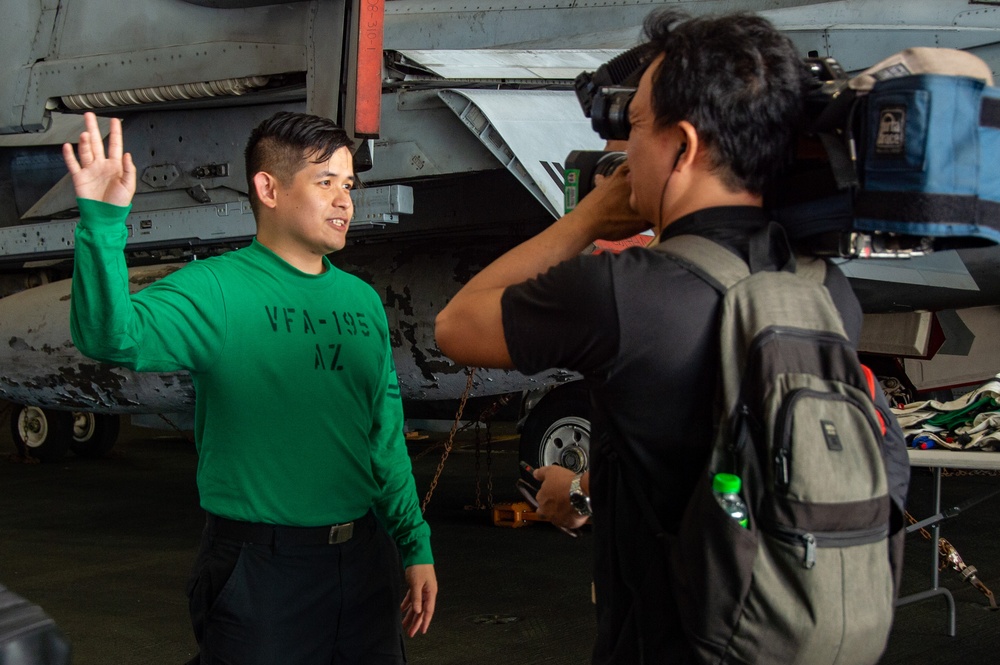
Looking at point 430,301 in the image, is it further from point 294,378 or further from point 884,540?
point 884,540

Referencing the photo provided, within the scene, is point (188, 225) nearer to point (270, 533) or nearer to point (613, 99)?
point (270, 533)

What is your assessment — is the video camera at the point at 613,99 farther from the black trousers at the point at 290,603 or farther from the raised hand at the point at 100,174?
the black trousers at the point at 290,603

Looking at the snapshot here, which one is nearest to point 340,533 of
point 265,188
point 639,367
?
point 265,188

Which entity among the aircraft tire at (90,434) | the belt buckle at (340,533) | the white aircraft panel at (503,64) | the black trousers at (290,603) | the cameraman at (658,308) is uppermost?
the white aircraft panel at (503,64)

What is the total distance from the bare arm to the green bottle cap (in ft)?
1.15

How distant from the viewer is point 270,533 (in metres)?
2.13

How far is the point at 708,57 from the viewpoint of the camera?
139 centimetres

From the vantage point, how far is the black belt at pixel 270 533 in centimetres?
213

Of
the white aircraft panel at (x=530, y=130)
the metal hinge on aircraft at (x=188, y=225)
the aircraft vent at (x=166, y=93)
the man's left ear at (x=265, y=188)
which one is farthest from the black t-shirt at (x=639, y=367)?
the aircraft vent at (x=166, y=93)

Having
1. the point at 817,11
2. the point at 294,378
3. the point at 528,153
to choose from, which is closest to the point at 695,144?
the point at 294,378

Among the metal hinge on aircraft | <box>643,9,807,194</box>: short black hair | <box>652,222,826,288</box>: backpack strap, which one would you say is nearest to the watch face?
<box>652,222,826,288</box>: backpack strap

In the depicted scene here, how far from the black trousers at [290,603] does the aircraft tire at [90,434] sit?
31.3ft

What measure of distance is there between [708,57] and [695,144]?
122 mm

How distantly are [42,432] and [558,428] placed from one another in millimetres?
6415
